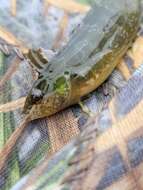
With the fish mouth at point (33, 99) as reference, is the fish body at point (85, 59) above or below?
above

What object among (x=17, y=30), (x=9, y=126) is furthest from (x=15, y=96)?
(x=17, y=30)

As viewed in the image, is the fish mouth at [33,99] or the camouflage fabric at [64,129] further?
the fish mouth at [33,99]

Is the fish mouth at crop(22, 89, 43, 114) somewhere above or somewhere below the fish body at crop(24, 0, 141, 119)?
below

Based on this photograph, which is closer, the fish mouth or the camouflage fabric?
the camouflage fabric

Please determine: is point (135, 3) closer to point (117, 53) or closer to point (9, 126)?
point (117, 53)
